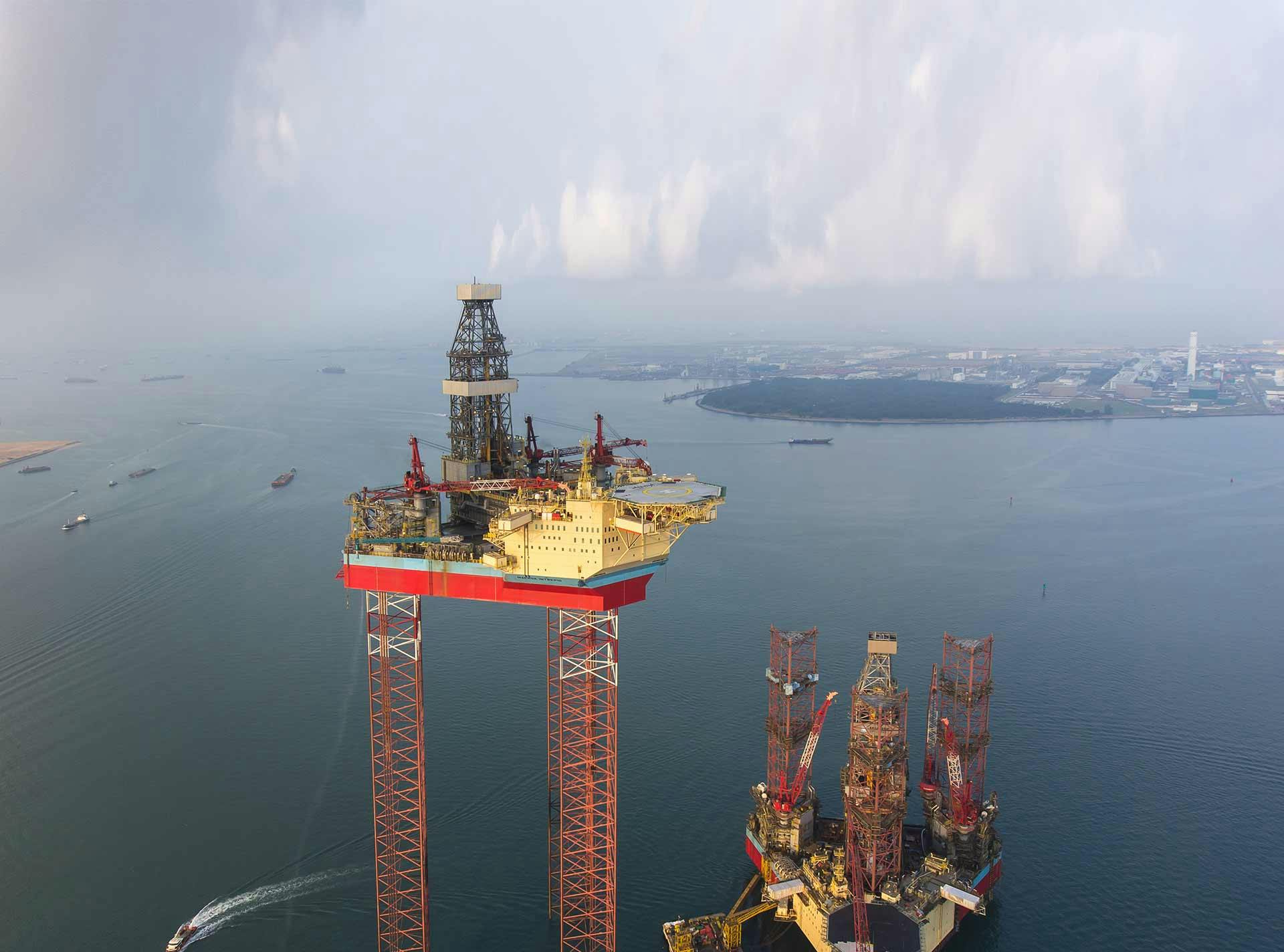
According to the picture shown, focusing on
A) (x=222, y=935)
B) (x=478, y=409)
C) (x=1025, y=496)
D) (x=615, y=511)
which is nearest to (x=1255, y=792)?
(x=615, y=511)

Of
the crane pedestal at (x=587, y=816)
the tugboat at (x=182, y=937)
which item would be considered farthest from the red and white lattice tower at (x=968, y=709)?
the tugboat at (x=182, y=937)

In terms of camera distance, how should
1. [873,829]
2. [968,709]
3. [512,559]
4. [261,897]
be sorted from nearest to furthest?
1. [512,559]
2. [873,829]
3. [261,897]
4. [968,709]

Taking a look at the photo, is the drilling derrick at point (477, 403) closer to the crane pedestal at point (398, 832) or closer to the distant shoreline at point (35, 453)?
the crane pedestal at point (398, 832)

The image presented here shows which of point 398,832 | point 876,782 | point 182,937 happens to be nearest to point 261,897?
point 182,937

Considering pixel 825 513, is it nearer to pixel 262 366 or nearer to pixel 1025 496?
pixel 1025 496

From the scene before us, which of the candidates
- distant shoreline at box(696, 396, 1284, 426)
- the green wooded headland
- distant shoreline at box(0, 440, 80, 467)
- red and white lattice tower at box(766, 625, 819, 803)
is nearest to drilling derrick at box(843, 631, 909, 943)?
red and white lattice tower at box(766, 625, 819, 803)

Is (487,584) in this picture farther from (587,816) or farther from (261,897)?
(261,897)

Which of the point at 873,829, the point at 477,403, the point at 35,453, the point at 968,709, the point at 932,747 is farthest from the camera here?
the point at 35,453
